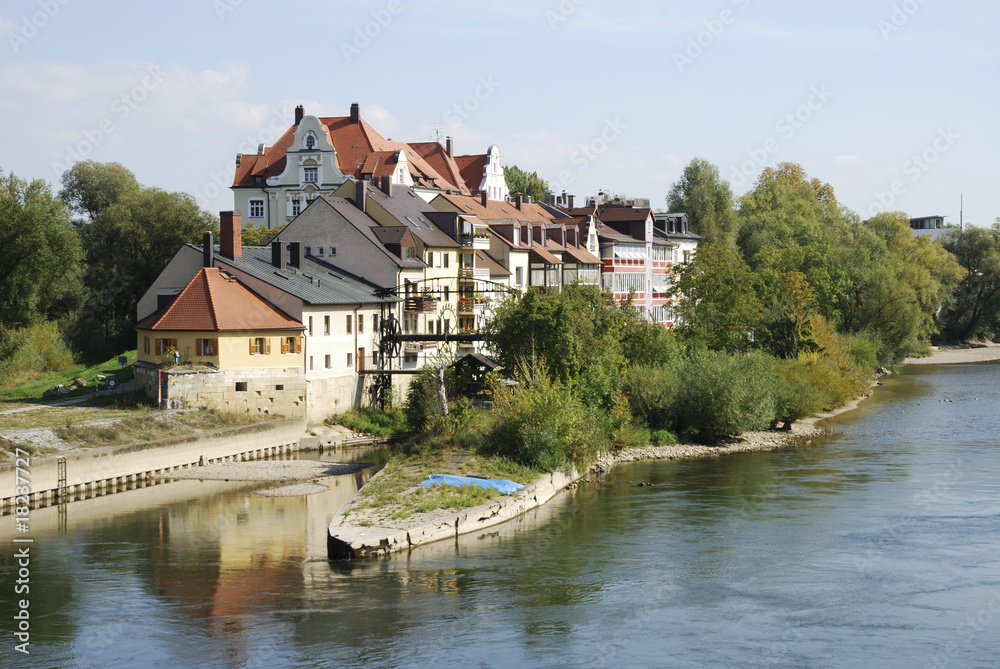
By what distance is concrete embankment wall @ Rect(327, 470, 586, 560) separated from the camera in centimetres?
3130

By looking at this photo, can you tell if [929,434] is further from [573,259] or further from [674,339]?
[573,259]

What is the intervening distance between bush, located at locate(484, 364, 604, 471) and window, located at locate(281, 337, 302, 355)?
11.1 m

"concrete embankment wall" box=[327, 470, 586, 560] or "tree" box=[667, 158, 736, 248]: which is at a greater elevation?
"tree" box=[667, 158, 736, 248]

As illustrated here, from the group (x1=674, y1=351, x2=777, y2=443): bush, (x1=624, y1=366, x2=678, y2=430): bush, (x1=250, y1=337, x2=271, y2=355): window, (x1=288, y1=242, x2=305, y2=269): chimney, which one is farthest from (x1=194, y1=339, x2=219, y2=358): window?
(x1=674, y1=351, x2=777, y2=443): bush

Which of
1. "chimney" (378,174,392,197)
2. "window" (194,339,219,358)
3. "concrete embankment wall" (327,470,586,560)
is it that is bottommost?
"concrete embankment wall" (327,470,586,560)

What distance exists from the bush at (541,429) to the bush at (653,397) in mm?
9176

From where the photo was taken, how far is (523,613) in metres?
26.8

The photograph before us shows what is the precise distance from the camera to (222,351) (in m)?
49.8

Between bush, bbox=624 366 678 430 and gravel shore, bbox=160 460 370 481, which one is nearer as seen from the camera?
gravel shore, bbox=160 460 370 481

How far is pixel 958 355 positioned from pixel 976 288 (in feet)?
41.1

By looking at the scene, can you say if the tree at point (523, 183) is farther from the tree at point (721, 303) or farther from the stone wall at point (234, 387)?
the stone wall at point (234, 387)

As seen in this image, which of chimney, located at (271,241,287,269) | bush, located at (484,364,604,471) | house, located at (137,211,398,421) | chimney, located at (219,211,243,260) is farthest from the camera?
chimney, located at (271,241,287,269)

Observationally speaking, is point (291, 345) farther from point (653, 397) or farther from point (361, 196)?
point (653, 397)

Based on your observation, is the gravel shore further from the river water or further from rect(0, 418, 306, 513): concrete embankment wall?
the river water
